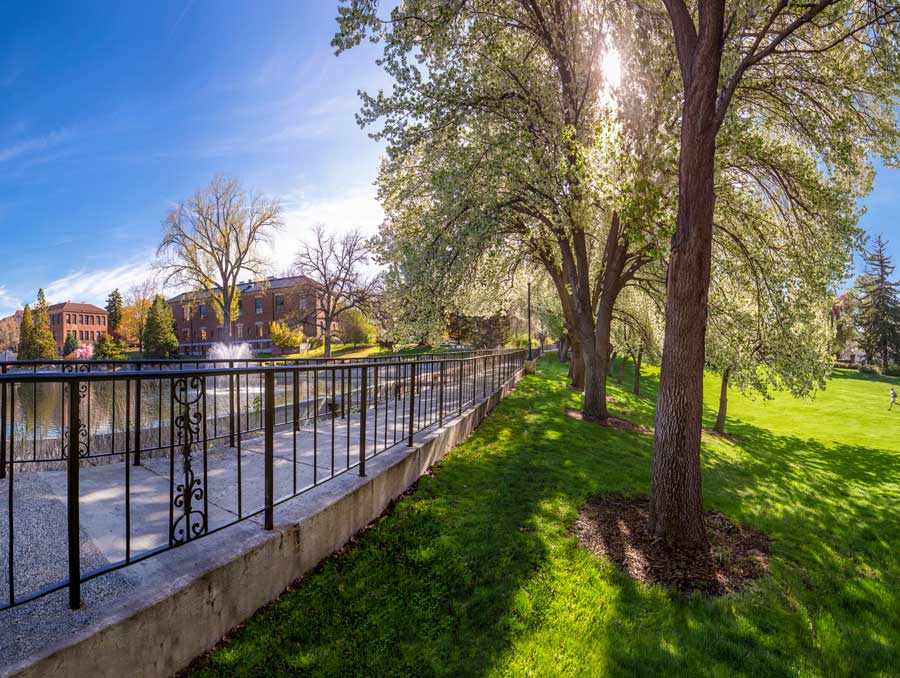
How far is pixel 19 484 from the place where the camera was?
12.0 feet

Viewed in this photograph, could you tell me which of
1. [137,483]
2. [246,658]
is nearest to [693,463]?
[246,658]

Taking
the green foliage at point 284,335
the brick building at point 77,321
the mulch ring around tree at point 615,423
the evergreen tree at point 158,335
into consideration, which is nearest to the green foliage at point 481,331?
the green foliage at point 284,335

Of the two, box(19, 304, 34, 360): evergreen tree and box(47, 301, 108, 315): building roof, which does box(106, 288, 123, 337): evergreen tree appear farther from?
box(47, 301, 108, 315): building roof

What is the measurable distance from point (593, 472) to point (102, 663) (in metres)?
5.69

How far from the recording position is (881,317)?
5056cm

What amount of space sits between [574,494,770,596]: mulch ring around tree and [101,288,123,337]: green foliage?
6906 centimetres

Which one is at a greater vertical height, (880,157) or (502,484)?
(880,157)

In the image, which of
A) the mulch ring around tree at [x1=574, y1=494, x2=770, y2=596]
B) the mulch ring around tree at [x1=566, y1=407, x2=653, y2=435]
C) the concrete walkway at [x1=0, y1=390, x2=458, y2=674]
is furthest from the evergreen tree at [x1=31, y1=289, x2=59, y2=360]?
the mulch ring around tree at [x1=574, y1=494, x2=770, y2=596]

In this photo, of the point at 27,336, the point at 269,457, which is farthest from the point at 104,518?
the point at 27,336

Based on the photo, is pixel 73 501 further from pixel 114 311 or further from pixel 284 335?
pixel 114 311

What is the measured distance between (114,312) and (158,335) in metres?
19.2

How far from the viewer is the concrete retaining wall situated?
185cm

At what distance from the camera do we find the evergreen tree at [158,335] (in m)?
44.3

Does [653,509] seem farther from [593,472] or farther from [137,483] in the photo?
[137,483]
